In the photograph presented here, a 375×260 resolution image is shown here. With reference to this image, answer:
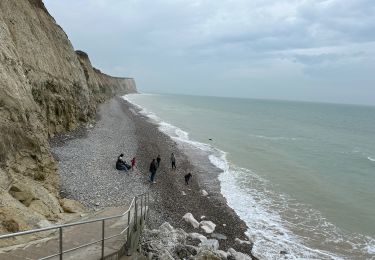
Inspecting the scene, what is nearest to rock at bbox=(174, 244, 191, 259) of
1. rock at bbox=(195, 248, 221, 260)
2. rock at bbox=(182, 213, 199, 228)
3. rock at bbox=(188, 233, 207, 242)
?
rock at bbox=(195, 248, 221, 260)

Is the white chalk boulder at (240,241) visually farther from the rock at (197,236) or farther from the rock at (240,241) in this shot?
the rock at (197,236)

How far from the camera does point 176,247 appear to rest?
13273 millimetres

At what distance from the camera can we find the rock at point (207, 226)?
683 inches

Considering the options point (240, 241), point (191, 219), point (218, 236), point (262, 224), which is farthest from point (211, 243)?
point (262, 224)

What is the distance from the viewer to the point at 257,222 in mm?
19906

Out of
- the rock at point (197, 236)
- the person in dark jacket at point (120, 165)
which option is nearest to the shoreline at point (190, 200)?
the rock at point (197, 236)

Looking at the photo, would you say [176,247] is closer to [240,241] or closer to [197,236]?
[197,236]

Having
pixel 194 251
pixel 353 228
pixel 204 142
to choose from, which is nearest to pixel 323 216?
pixel 353 228

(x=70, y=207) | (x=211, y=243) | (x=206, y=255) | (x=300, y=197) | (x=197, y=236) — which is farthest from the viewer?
(x=300, y=197)

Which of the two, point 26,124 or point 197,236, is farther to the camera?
point 197,236

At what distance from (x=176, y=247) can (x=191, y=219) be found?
4.61 meters

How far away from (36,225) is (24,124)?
4.99m

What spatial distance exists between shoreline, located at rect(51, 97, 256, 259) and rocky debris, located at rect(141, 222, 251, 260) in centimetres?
118

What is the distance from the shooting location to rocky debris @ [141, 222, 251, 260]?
40.0ft
